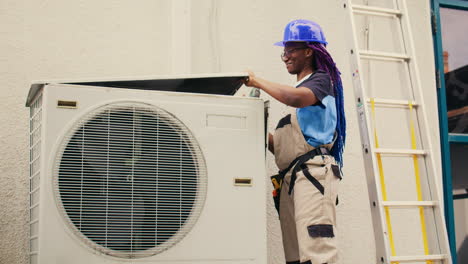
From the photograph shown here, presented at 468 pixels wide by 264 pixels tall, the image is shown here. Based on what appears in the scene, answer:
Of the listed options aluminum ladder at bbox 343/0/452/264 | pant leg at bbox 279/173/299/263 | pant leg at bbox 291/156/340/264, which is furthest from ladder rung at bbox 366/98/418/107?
pant leg at bbox 279/173/299/263

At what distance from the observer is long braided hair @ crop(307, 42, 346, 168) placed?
261cm

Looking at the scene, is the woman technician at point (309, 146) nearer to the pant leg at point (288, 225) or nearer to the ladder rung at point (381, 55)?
the pant leg at point (288, 225)

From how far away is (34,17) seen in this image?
2.95 metres

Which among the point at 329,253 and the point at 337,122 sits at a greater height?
the point at 337,122

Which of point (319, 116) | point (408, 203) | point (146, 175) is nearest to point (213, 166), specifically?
point (146, 175)

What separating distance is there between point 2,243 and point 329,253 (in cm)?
147

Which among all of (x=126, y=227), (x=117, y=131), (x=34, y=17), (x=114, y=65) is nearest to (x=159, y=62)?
(x=114, y=65)

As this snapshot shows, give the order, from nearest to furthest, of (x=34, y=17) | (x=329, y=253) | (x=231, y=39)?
(x=329, y=253)
(x=34, y=17)
(x=231, y=39)

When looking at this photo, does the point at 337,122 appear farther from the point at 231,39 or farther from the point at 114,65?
the point at 114,65

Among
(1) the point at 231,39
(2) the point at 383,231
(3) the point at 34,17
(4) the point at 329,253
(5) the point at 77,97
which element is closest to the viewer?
(5) the point at 77,97

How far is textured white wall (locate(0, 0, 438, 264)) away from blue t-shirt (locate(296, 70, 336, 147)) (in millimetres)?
684

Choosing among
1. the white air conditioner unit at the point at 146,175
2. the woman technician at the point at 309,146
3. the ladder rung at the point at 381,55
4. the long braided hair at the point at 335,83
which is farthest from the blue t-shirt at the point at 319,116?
the ladder rung at the point at 381,55

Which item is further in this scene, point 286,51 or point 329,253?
point 286,51

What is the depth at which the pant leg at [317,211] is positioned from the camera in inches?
91.4
